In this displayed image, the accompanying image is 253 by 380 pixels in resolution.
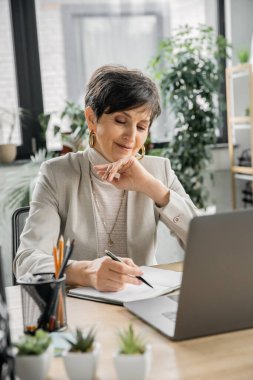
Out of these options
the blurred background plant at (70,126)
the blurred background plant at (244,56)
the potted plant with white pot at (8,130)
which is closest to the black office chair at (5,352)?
the blurred background plant at (70,126)

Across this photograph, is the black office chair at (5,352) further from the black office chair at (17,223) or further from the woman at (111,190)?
the black office chair at (17,223)

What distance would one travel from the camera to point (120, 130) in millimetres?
1788

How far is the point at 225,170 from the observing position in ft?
15.7

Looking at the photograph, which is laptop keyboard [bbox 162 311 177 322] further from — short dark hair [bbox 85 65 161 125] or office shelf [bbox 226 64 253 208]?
office shelf [bbox 226 64 253 208]

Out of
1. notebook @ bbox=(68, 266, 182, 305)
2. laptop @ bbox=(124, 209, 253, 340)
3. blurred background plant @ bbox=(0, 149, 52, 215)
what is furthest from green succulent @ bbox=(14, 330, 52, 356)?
blurred background plant @ bbox=(0, 149, 52, 215)

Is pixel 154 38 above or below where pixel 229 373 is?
above

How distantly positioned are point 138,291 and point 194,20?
11.9 ft

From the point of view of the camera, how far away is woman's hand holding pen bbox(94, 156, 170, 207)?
1785mm

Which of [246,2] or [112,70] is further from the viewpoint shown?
[246,2]

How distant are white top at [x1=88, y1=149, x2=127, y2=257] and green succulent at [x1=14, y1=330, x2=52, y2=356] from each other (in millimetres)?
871

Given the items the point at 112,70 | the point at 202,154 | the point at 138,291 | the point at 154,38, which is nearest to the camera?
the point at 138,291

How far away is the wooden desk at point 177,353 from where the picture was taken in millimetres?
987

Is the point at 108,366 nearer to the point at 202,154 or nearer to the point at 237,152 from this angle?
the point at 202,154

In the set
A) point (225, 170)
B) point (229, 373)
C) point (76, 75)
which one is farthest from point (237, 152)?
point (229, 373)
